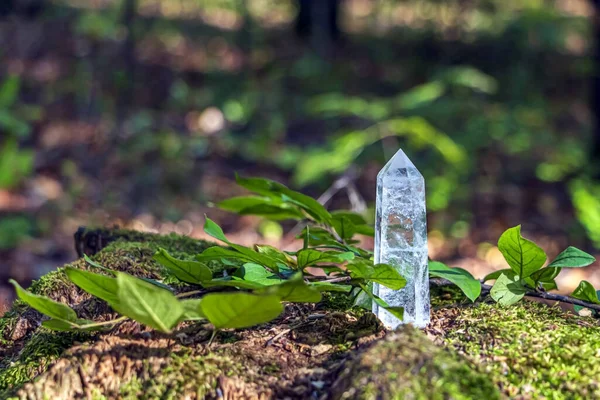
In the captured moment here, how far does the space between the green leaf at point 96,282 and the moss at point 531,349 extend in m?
0.77

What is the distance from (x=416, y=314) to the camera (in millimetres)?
1494

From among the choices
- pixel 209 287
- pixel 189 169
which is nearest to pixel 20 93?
pixel 189 169

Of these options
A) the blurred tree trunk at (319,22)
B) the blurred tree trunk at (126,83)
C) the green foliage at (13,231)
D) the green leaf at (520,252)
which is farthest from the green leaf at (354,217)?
the blurred tree trunk at (319,22)

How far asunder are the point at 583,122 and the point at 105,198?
23.9ft

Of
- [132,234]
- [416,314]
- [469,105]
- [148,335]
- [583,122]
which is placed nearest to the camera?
[148,335]

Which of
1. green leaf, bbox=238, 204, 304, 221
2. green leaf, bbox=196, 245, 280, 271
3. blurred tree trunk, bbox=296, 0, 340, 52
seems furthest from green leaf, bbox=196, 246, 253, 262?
blurred tree trunk, bbox=296, 0, 340, 52

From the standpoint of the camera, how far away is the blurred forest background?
236 inches

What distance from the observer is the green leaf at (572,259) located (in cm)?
150

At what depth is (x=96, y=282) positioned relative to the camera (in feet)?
4.21

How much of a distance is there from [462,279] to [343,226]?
0.42 metres

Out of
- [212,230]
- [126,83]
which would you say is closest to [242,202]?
[212,230]

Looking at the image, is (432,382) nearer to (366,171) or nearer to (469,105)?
(366,171)

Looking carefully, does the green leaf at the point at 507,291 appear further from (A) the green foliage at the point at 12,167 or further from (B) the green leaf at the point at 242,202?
(A) the green foliage at the point at 12,167

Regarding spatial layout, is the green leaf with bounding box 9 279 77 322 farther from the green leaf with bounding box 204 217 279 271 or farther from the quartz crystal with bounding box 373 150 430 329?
the quartz crystal with bounding box 373 150 430 329
